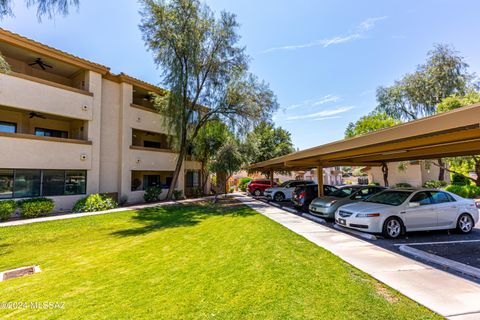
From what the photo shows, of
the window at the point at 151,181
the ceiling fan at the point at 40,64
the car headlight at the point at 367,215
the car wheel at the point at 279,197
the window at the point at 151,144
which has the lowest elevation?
the car wheel at the point at 279,197

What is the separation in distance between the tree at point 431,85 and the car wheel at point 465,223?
17647mm

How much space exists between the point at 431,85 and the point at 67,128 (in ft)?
101

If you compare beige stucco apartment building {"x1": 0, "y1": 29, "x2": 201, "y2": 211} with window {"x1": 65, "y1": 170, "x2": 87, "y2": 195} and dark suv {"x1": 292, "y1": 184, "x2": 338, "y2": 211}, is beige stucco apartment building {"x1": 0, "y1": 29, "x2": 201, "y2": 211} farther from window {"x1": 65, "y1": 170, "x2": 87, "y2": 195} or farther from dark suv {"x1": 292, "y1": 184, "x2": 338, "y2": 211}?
dark suv {"x1": 292, "y1": 184, "x2": 338, "y2": 211}

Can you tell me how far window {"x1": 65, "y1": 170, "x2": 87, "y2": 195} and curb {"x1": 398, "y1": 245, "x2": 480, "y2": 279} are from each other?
53.8ft

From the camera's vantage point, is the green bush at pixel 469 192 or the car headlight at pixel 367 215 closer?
the car headlight at pixel 367 215

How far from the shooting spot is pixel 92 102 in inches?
605

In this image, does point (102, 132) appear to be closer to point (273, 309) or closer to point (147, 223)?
point (147, 223)

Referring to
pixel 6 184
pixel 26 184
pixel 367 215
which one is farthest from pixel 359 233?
pixel 6 184

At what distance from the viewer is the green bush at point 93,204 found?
13.6m

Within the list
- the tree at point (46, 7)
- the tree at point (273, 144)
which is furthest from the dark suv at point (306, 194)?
the tree at point (273, 144)

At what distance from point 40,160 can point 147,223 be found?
24.9 ft

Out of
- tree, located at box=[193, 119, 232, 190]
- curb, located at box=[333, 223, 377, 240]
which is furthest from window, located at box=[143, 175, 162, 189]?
curb, located at box=[333, 223, 377, 240]

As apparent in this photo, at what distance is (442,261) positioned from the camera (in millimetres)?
4887

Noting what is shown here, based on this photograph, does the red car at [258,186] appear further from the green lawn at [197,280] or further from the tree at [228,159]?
the green lawn at [197,280]
